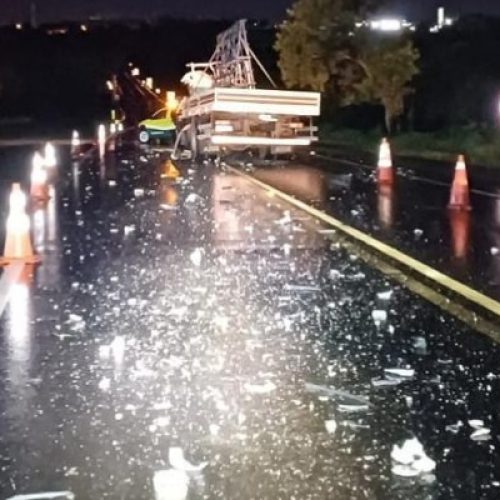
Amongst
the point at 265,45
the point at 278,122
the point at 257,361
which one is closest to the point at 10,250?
the point at 257,361

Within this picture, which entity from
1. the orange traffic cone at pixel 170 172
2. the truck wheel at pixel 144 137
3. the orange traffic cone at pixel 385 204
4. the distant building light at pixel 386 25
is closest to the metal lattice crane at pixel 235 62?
the orange traffic cone at pixel 170 172

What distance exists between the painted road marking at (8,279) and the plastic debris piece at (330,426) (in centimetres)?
435

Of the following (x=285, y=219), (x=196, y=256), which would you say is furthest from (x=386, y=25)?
(x=196, y=256)

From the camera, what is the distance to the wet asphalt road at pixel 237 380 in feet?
20.4

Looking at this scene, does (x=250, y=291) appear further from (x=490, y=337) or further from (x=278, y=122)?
(x=278, y=122)

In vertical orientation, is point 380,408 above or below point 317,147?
above

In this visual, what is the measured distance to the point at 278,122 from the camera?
34.4m

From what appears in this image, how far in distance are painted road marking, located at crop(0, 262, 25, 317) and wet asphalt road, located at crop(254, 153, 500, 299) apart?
13.7 ft

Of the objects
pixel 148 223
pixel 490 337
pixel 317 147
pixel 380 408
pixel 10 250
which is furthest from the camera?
pixel 317 147

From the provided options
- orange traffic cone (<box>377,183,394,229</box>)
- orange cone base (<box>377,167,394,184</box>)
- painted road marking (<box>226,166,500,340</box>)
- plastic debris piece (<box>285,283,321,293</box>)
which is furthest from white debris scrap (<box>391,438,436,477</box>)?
orange cone base (<box>377,167,394,184</box>)

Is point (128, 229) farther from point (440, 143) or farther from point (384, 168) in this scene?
point (440, 143)

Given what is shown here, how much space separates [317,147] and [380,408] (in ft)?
127

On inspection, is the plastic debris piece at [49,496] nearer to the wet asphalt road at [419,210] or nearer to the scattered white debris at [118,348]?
the scattered white debris at [118,348]

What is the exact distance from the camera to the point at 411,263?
1351 cm
